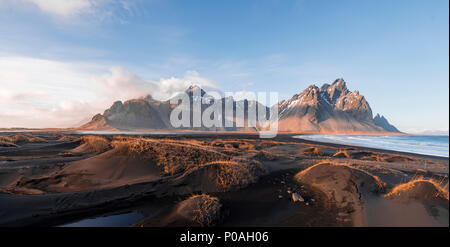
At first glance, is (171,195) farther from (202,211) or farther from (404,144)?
(404,144)

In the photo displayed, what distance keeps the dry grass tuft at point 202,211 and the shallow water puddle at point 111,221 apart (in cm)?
160

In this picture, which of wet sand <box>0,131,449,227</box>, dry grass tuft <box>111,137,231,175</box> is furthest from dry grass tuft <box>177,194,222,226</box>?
dry grass tuft <box>111,137,231,175</box>

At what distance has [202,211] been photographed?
570cm

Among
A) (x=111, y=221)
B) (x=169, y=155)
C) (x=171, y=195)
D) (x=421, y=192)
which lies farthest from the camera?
(x=169, y=155)

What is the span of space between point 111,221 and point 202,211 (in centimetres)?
315

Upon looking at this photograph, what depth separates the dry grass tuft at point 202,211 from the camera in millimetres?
5500

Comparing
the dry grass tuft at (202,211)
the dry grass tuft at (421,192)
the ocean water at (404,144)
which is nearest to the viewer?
the dry grass tuft at (202,211)

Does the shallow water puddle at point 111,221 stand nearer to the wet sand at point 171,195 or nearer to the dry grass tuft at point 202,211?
the wet sand at point 171,195

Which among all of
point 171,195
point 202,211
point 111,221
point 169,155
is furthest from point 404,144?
point 111,221

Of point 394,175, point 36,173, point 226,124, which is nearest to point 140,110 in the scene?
point 226,124

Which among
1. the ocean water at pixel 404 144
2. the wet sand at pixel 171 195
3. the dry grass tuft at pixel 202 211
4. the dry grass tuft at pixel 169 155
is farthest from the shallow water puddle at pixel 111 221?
the ocean water at pixel 404 144

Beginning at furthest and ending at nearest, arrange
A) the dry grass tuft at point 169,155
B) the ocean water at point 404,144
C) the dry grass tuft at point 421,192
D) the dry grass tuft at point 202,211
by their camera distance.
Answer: the ocean water at point 404,144, the dry grass tuft at point 169,155, the dry grass tuft at point 421,192, the dry grass tuft at point 202,211
